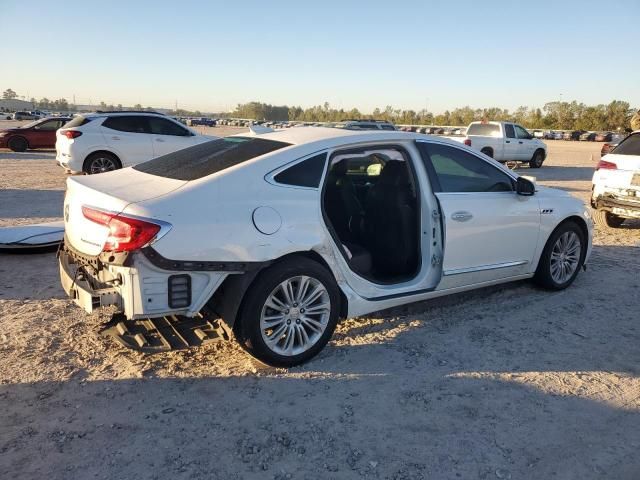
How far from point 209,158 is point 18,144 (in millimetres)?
21185

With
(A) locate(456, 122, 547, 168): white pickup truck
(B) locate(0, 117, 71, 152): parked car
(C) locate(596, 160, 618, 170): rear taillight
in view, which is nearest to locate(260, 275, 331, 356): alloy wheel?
(C) locate(596, 160, 618, 170): rear taillight

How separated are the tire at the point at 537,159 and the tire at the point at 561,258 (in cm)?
1596

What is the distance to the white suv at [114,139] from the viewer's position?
12211 millimetres

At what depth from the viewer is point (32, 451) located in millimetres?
2777

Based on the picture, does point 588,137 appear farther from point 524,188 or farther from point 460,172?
point 460,172

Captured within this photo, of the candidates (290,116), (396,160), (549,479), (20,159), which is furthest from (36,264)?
(290,116)

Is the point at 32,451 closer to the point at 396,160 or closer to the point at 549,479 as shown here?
the point at 549,479

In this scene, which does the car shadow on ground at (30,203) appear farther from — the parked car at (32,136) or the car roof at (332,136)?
the parked car at (32,136)

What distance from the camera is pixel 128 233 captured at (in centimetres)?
316

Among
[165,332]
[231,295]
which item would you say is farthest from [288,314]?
[165,332]

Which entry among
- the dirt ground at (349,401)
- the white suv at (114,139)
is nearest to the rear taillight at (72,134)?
the white suv at (114,139)

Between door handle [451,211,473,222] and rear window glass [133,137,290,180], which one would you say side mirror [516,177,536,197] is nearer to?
door handle [451,211,473,222]

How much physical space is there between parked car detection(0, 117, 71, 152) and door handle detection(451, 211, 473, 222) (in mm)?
21010

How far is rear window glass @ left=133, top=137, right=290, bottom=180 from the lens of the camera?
3.74 meters
